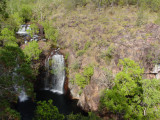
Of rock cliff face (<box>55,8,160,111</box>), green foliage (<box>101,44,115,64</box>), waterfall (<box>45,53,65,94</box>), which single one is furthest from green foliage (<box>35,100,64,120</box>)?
waterfall (<box>45,53,65,94</box>)

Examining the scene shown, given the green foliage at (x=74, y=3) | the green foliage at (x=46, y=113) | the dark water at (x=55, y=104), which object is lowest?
the dark water at (x=55, y=104)

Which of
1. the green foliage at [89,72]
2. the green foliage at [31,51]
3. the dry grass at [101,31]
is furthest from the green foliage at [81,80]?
the green foliage at [31,51]

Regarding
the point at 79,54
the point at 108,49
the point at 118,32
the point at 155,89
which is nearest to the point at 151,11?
the point at 118,32

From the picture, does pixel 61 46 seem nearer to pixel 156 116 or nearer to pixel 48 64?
pixel 48 64

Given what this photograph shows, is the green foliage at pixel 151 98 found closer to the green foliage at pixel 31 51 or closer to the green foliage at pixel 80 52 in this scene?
the green foliage at pixel 80 52

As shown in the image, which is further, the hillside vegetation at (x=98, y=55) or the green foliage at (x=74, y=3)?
A: the green foliage at (x=74, y=3)

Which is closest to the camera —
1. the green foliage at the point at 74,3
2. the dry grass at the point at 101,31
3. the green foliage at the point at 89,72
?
the green foliage at the point at 89,72
